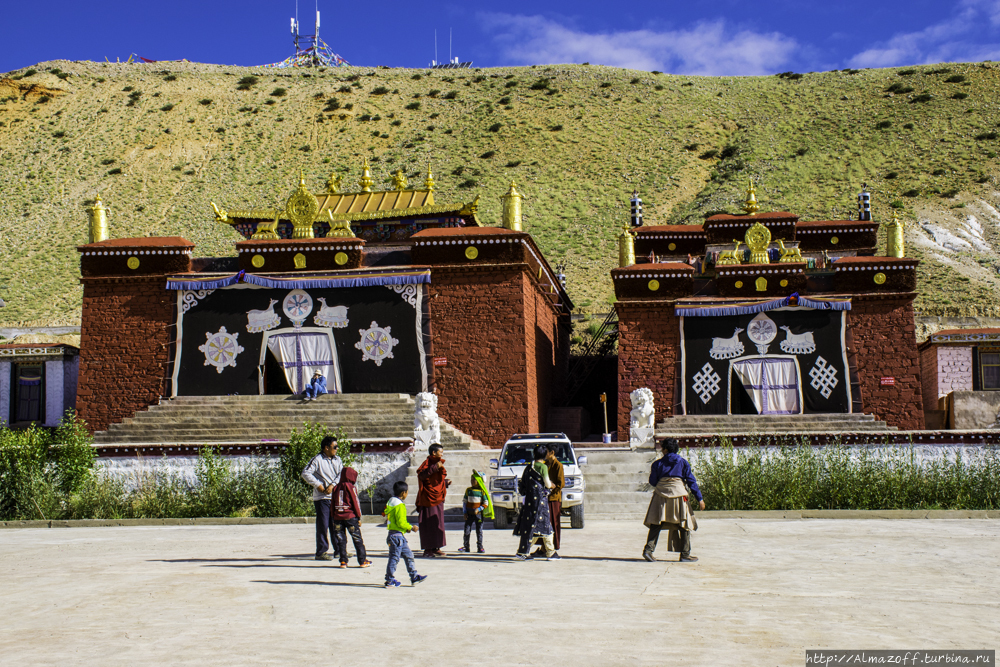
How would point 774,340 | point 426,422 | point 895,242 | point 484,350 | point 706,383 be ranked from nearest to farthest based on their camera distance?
1. point 426,422
2. point 484,350
3. point 706,383
4. point 774,340
5. point 895,242

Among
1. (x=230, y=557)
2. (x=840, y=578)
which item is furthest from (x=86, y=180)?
(x=840, y=578)

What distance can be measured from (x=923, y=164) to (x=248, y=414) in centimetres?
5469

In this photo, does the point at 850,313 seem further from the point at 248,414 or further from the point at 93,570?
the point at 93,570

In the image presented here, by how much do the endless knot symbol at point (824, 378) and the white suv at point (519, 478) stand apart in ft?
37.1

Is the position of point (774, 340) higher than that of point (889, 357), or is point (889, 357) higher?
point (774, 340)

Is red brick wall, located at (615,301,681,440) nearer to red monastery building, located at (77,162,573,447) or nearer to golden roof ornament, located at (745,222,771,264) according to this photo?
red monastery building, located at (77,162,573,447)

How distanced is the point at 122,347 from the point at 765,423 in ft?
56.6

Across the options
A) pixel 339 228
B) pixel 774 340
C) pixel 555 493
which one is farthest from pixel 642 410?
pixel 339 228

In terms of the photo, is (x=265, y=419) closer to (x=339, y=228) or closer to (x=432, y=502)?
(x=339, y=228)

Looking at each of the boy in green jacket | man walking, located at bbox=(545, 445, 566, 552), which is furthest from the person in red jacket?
man walking, located at bbox=(545, 445, 566, 552)

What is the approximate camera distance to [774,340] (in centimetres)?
2775

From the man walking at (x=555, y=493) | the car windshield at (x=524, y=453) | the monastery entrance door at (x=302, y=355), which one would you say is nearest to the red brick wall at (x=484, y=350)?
the monastery entrance door at (x=302, y=355)

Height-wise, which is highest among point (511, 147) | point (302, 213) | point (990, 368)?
point (511, 147)

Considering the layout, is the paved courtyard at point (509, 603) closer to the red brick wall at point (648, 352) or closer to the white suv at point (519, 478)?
the white suv at point (519, 478)
